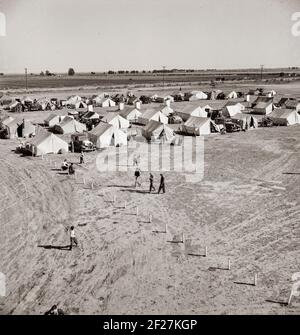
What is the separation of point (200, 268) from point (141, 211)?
7.18 metres

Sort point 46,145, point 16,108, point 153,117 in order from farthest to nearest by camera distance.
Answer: point 16,108
point 153,117
point 46,145

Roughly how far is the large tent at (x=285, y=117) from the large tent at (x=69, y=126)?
79.8 ft

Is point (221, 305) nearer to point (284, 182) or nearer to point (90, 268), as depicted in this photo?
point (90, 268)

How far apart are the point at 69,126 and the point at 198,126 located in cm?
1497

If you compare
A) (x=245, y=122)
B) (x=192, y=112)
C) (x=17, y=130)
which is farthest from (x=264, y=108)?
(x=17, y=130)

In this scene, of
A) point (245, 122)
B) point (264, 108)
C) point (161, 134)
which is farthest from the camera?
point (264, 108)

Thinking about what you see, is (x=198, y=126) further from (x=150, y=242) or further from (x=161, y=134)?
(x=150, y=242)

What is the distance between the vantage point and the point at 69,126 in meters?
48.2

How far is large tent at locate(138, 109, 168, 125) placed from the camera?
52.6 m

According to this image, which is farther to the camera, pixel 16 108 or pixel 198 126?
pixel 16 108

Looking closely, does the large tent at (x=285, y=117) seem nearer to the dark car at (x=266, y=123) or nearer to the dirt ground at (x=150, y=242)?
the dark car at (x=266, y=123)
